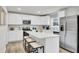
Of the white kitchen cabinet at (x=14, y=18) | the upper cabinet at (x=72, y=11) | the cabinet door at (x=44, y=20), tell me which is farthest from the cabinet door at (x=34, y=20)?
the upper cabinet at (x=72, y=11)

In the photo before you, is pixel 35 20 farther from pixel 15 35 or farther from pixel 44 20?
pixel 15 35

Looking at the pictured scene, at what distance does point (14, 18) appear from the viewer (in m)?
6.68

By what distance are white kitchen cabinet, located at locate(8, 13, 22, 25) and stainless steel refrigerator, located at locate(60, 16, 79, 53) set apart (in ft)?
11.3

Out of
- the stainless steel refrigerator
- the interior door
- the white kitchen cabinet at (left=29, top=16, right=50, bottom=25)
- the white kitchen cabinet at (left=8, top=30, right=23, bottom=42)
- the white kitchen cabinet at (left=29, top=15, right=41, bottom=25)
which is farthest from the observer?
the white kitchen cabinet at (left=29, top=16, right=50, bottom=25)

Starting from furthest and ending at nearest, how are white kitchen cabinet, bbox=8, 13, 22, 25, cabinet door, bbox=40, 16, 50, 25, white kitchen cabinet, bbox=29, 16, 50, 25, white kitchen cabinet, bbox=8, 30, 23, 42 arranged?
1. cabinet door, bbox=40, 16, 50, 25
2. white kitchen cabinet, bbox=29, 16, 50, 25
3. white kitchen cabinet, bbox=8, 13, 22, 25
4. white kitchen cabinet, bbox=8, 30, 23, 42

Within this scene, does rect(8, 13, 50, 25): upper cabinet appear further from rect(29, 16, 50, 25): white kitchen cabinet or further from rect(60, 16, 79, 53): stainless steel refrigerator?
rect(60, 16, 79, 53): stainless steel refrigerator

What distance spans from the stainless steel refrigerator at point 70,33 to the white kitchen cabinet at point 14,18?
3.44 metres

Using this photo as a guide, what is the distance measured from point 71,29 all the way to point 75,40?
575mm

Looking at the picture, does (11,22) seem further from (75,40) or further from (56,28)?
(75,40)

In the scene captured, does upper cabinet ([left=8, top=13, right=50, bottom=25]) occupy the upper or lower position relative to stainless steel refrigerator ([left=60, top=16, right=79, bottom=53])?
upper

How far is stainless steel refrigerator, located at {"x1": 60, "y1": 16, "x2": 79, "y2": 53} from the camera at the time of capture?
3.84m

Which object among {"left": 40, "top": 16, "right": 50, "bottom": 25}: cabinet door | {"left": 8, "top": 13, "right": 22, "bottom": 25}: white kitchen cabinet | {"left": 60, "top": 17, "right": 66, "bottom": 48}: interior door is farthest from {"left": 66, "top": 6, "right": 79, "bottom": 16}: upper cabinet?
{"left": 8, "top": 13, "right": 22, "bottom": 25}: white kitchen cabinet

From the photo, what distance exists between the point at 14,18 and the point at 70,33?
14.1 ft

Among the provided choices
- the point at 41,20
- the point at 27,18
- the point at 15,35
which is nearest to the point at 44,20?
the point at 41,20
